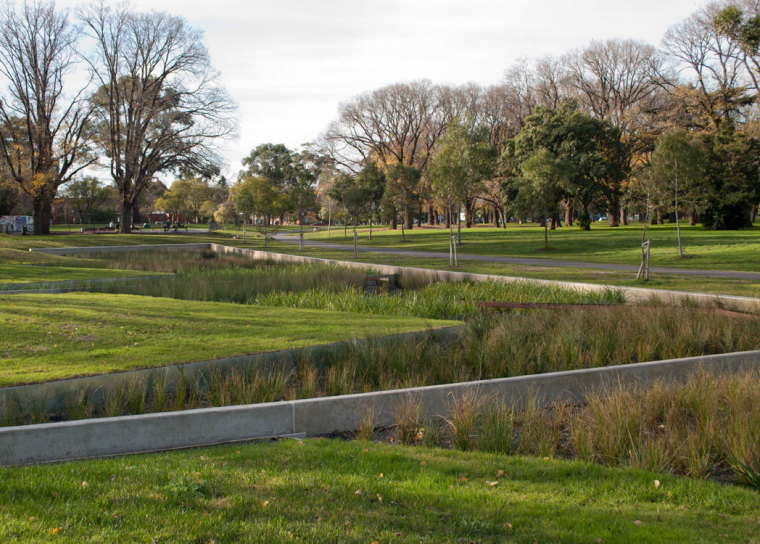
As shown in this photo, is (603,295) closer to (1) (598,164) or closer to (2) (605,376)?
(2) (605,376)

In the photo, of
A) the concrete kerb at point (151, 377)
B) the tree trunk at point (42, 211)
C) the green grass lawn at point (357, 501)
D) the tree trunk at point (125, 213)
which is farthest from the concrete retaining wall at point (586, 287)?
the tree trunk at point (125, 213)

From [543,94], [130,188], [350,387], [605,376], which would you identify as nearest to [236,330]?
[350,387]

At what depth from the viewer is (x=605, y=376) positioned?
→ 705 cm

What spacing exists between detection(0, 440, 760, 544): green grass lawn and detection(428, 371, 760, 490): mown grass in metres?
0.43

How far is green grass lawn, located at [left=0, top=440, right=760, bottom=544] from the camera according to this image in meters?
3.34

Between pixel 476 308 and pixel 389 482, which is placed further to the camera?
pixel 476 308

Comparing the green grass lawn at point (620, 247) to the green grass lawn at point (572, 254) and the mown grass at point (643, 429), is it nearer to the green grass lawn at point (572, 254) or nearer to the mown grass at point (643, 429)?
the green grass lawn at point (572, 254)

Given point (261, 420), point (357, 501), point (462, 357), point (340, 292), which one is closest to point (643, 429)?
point (357, 501)

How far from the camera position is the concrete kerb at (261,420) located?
188 inches

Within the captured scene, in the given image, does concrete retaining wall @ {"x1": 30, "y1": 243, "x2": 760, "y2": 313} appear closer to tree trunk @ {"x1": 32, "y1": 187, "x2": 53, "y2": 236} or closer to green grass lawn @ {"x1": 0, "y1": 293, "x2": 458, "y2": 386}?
green grass lawn @ {"x1": 0, "y1": 293, "x2": 458, "y2": 386}

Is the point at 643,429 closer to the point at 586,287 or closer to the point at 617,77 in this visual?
the point at 586,287

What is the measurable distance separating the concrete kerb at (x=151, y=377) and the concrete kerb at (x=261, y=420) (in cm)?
132

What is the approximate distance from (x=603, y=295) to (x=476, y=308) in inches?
131

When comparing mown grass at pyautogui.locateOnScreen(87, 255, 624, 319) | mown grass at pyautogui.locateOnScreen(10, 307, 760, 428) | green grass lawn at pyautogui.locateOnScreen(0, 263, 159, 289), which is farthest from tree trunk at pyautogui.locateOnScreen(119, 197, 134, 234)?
mown grass at pyautogui.locateOnScreen(10, 307, 760, 428)
